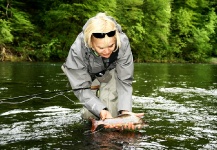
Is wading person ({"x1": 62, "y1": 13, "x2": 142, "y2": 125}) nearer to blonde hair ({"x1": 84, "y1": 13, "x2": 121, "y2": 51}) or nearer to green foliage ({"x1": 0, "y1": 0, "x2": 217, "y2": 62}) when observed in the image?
blonde hair ({"x1": 84, "y1": 13, "x2": 121, "y2": 51})

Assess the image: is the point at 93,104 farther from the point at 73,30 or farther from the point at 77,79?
the point at 73,30

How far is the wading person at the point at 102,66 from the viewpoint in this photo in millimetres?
3512

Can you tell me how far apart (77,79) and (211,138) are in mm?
1788

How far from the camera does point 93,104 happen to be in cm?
395

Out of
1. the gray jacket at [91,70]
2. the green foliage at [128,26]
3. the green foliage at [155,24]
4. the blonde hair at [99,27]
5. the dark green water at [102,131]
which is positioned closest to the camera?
the blonde hair at [99,27]

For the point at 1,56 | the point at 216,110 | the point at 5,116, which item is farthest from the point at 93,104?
the point at 1,56

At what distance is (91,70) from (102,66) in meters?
0.15

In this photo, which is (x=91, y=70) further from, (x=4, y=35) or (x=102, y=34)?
(x=4, y=35)

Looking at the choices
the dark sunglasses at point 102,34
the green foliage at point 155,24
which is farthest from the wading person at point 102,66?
the green foliage at point 155,24

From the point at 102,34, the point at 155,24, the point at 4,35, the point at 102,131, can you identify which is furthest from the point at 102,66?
the point at 155,24

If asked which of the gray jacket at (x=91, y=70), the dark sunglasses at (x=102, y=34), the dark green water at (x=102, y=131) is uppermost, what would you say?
the dark sunglasses at (x=102, y=34)

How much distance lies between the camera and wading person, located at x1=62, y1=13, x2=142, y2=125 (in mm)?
3512

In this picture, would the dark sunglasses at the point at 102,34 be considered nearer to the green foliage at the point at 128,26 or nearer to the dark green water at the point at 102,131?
the dark green water at the point at 102,131

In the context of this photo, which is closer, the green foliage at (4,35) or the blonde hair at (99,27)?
the blonde hair at (99,27)
